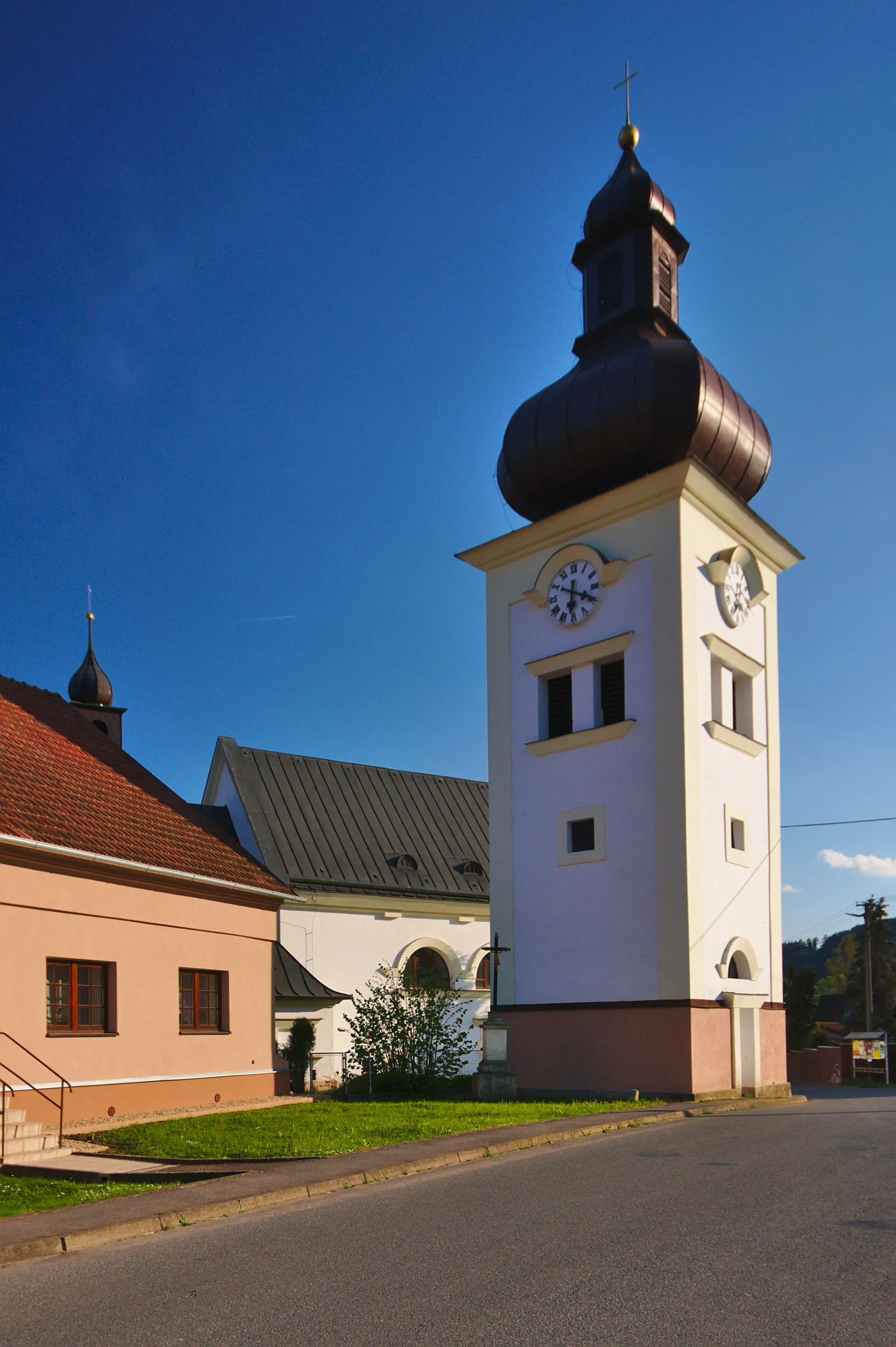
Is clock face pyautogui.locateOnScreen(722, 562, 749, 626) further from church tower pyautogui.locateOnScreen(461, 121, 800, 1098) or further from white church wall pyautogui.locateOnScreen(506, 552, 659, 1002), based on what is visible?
white church wall pyautogui.locateOnScreen(506, 552, 659, 1002)

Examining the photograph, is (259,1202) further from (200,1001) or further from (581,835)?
(581,835)

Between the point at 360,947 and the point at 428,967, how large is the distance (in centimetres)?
311

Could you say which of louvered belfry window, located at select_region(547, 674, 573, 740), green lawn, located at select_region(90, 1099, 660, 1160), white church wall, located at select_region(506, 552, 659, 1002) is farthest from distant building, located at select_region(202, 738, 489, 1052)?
green lawn, located at select_region(90, 1099, 660, 1160)

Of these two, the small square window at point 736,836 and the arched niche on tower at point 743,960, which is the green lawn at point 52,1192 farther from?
the small square window at point 736,836

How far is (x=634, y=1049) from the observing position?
817 inches

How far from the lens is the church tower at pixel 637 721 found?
69.4ft

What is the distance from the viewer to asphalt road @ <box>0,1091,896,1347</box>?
17.9 ft

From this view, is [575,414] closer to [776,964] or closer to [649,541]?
[649,541]

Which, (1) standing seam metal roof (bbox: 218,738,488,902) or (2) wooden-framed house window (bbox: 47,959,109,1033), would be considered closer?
(2) wooden-framed house window (bbox: 47,959,109,1033)

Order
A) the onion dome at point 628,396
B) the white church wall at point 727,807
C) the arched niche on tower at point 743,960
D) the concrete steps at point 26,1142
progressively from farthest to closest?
the onion dome at point 628,396, the arched niche on tower at point 743,960, the white church wall at point 727,807, the concrete steps at point 26,1142

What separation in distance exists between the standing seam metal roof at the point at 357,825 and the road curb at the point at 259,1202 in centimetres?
1897

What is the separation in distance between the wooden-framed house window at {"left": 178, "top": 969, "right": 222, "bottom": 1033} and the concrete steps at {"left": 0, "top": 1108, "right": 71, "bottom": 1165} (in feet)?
15.7

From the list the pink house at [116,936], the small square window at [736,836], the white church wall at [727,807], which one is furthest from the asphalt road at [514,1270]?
the small square window at [736,836]

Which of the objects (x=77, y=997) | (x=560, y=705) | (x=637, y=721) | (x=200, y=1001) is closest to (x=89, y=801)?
(x=77, y=997)
